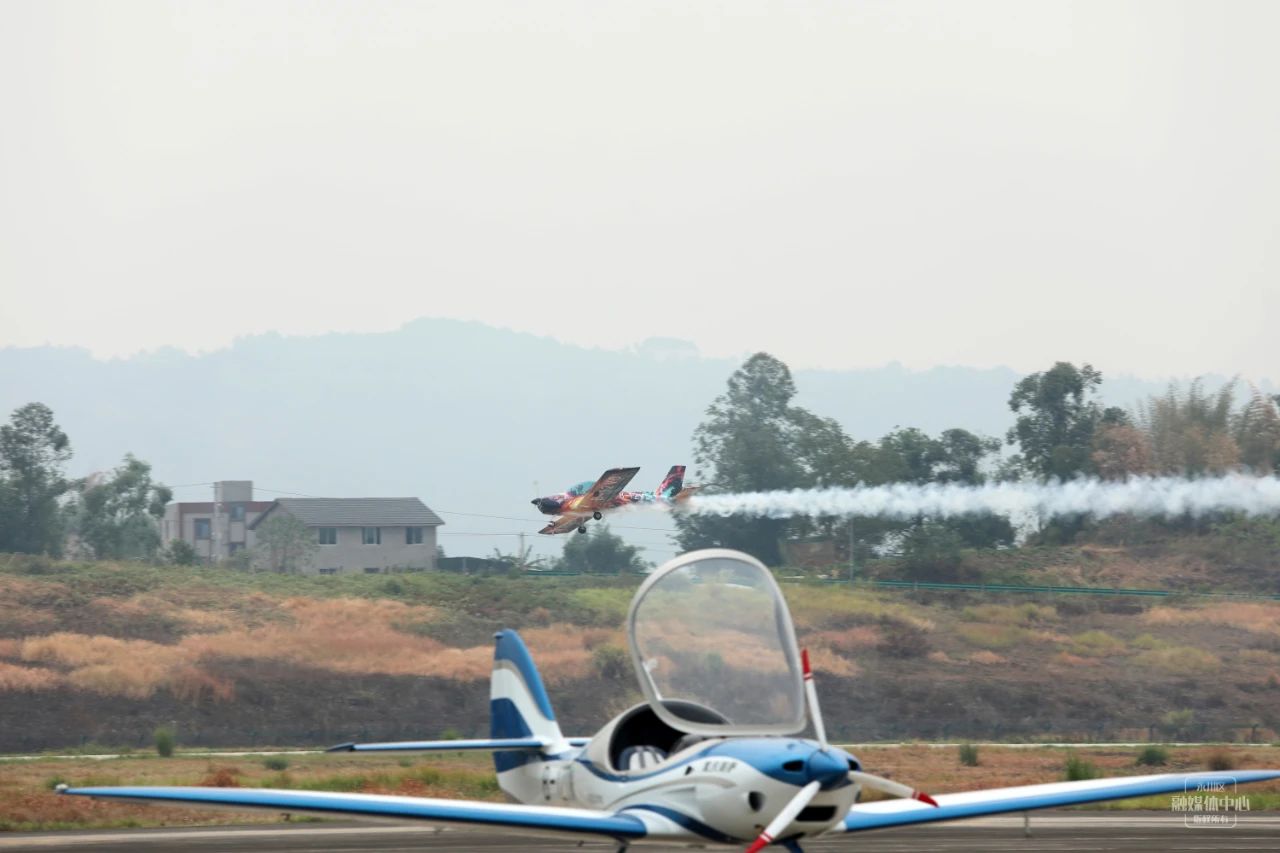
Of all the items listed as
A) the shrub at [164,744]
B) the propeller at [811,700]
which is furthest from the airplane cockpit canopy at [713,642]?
the shrub at [164,744]

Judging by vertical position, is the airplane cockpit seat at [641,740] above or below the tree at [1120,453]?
below

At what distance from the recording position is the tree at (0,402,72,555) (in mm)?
91688

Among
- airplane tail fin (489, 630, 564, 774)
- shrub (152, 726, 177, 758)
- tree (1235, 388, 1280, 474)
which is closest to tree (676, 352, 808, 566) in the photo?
tree (1235, 388, 1280, 474)

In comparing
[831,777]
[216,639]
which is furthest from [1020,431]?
[831,777]

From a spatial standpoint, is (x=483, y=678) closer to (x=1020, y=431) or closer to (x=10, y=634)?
(x=10, y=634)

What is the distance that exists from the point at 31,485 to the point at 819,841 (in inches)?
3273

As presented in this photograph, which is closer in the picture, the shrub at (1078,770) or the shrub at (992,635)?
the shrub at (1078,770)

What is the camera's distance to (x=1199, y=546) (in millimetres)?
79938

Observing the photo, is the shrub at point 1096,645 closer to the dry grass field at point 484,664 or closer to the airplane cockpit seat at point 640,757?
the dry grass field at point 484,664

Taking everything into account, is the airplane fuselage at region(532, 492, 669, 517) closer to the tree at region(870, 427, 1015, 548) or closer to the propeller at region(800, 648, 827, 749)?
the tree at region(870, 427, 1015, 548)

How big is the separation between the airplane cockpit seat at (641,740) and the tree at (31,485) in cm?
8398

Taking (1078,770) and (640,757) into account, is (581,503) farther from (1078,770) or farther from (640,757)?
(640,757)

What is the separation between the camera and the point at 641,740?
47.7ft

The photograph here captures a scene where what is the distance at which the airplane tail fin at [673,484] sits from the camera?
69750 millimetres
